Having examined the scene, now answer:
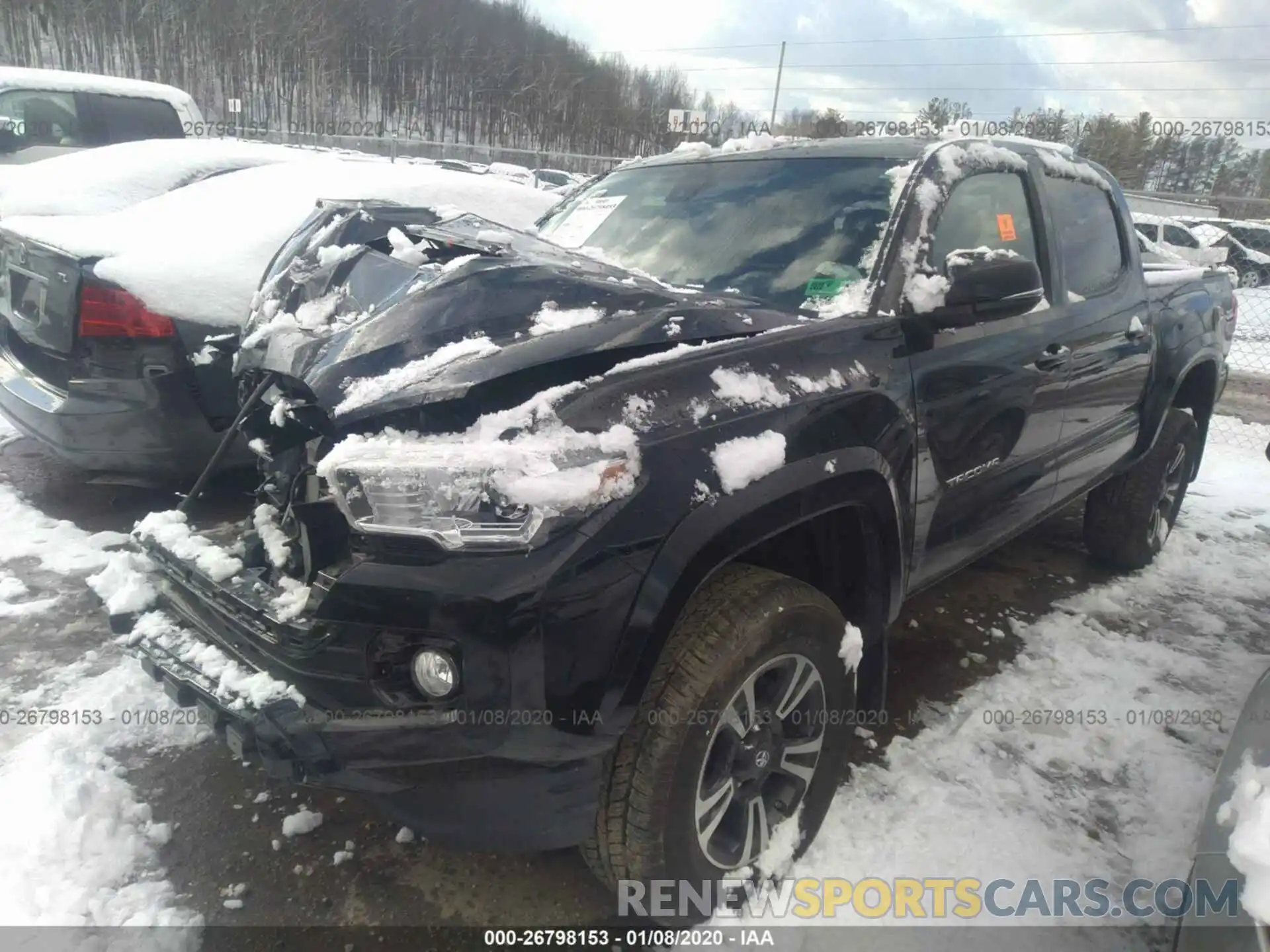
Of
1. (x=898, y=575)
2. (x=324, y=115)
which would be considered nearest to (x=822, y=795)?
(x=898, y=575)


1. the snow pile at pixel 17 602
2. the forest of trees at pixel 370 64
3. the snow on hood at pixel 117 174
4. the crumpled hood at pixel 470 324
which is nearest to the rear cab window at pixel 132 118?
the snow on hood at pixel 117 174

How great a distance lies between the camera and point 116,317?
3.41m

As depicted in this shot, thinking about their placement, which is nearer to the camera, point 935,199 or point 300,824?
point 300,824

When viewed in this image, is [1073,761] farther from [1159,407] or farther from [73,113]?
[73,113]

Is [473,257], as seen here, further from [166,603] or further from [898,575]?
[898,575]

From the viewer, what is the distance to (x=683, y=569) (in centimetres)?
166

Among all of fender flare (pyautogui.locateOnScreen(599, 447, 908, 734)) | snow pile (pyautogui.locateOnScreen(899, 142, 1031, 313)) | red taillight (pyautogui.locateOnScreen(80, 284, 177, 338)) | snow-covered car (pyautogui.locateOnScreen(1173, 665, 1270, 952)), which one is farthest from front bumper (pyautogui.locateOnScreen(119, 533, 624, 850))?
red taillight (pyautogui.locateOnScreen(80, 284, 177, 338))

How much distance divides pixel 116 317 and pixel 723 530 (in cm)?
303

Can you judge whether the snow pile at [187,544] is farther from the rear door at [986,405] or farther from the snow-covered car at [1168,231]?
the snow-covered car at [1168,231]

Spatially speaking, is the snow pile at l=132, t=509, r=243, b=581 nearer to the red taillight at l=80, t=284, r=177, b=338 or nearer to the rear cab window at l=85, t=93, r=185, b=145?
the red taillight at l=80, t=284, r=177, b=338

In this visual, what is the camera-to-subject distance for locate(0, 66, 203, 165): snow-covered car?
7914mm

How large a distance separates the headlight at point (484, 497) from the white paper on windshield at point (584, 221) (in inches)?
66.6

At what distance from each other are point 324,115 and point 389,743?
59.0 m

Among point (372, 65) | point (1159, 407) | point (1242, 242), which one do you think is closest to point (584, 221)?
point (1159, 407)
